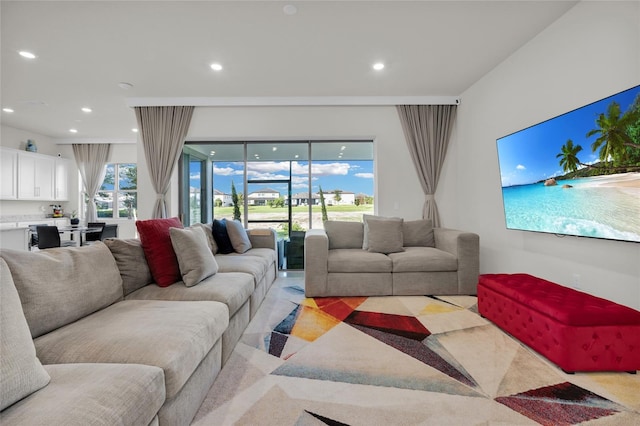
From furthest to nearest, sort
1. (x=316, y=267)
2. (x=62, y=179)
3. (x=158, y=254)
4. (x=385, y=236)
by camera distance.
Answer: (x=62, y=179)
(x=385, y=236)
(x=316, y=267)
(x=158, y=254)

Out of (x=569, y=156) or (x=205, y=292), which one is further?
(x=569, y=156)

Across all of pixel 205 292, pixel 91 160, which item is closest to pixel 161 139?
pixel 205 292

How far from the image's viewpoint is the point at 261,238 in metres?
3.99

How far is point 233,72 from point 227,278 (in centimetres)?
255

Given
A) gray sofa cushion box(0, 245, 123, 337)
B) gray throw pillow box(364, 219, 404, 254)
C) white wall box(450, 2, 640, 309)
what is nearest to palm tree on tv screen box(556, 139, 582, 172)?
white wall box(450, 2, 640, 309)

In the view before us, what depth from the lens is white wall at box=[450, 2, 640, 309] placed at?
2.12 meters

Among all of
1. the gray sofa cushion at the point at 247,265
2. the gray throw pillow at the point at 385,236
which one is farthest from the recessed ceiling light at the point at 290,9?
the gray throw pillow at the point at 385,236

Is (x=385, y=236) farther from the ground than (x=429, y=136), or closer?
closer

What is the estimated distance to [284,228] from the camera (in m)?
4.80

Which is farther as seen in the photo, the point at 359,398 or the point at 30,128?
the point at 30,128

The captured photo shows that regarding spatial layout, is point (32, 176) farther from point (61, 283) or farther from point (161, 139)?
point (61, 283)

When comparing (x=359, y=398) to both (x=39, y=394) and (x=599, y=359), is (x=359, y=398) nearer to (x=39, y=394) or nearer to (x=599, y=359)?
(x=39, y=394)

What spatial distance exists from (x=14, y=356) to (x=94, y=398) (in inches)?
10.2

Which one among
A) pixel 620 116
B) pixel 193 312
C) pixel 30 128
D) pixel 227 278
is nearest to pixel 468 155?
pixel 620 116
